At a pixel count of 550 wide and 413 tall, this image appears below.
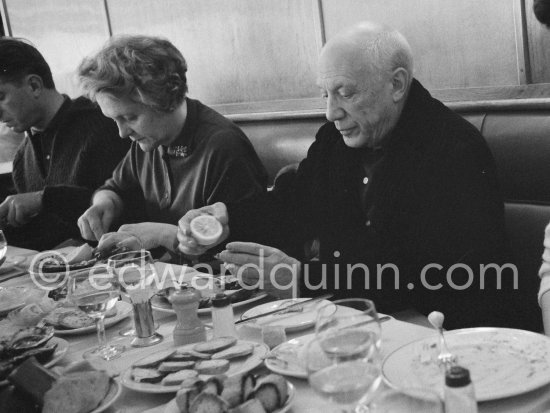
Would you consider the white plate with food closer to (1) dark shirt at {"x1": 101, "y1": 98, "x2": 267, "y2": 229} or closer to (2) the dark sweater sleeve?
(1) dark shirt at {"x1": 101, "y1": 98, "x2": 267, "y2": 229}

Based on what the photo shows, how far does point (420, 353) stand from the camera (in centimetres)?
122

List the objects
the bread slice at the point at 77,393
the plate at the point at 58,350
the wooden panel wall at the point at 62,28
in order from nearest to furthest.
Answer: the bread slice at the point at 77,393 < the plate at the point at 58,350 < the wooden panel wall at the point at 62,28

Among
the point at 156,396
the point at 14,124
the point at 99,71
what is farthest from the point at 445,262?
the point at 14,124

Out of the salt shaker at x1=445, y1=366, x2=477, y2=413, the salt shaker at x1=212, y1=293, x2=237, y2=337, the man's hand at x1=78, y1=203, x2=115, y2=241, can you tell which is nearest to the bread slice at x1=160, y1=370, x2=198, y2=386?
the salt shaker at x1=212, y1=293, x2=237, y2=337

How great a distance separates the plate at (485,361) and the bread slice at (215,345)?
302 mm

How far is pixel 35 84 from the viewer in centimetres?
371

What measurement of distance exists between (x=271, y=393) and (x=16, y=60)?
304 cm

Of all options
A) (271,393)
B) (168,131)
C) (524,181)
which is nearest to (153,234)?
(168,131)

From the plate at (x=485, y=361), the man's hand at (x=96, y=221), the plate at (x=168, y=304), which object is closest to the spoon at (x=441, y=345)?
the plate at (x=485, y=361)

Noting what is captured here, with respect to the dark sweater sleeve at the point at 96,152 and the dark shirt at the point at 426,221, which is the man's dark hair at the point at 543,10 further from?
the dark sweater sleeve at the point at 96,152

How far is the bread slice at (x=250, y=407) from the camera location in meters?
1.02

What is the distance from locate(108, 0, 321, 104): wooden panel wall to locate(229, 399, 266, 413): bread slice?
2.69 meters

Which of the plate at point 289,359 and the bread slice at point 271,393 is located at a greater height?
the bread slice at point 271,393

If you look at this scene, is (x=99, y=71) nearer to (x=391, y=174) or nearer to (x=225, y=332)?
(x=391, y=174)
